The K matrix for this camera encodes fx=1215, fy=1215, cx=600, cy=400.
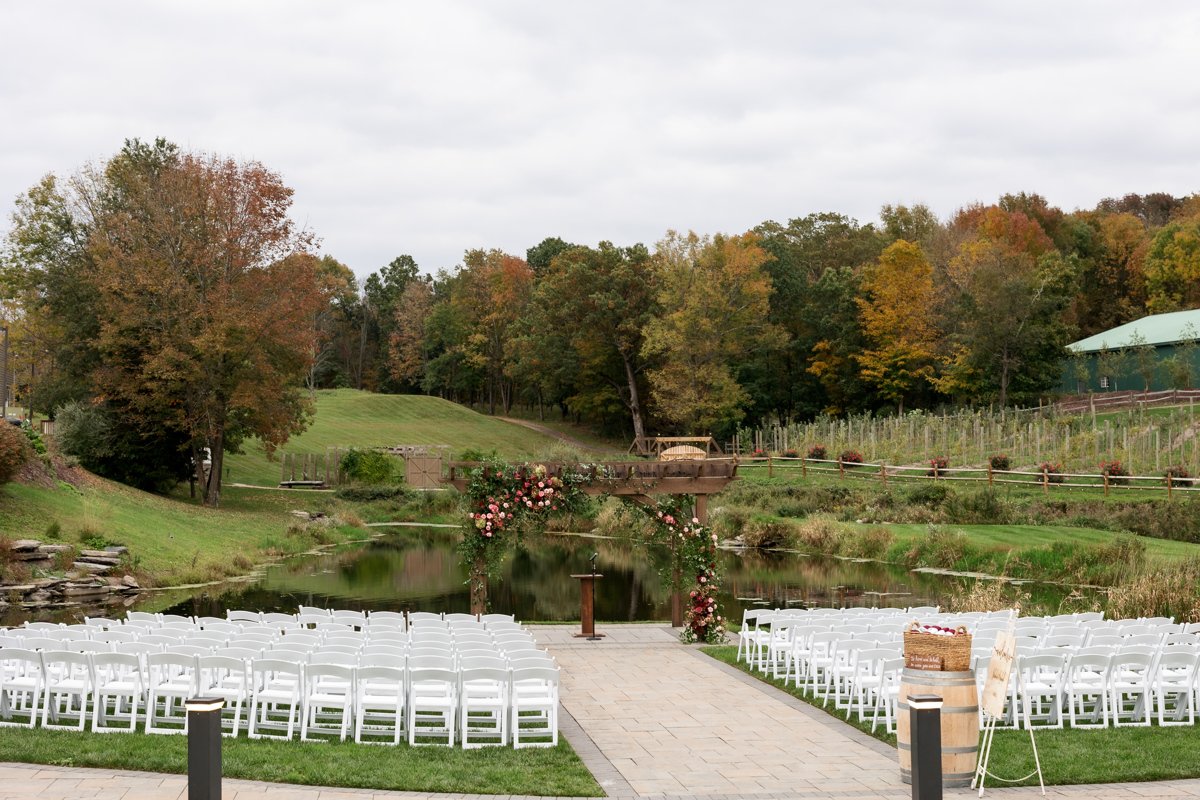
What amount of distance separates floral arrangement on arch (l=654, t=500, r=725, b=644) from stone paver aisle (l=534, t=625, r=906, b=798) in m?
2.20

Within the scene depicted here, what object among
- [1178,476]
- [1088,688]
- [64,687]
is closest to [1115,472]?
[1178,476]

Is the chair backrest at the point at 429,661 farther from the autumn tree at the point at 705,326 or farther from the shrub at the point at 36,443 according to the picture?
the autumn tree at the point at 705,326

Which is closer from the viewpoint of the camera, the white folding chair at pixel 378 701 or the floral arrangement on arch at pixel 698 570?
the white folding chair at pixel 378 701

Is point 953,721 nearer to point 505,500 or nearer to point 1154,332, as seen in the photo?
point 505,500

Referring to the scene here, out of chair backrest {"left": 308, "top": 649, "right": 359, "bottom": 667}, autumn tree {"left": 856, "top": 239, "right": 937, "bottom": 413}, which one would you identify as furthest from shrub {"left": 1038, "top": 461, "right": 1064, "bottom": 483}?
chair backrest {"left": 308, "top": 649, "right": 359, "bottom": 667}

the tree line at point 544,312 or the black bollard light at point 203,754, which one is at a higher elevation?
the tree line at point 544,312

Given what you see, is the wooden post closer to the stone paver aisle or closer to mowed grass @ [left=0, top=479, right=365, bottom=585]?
the stone paver aisle

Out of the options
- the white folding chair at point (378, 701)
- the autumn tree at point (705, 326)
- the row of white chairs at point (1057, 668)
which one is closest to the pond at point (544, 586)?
the row of white chairs at point (1057, 668)

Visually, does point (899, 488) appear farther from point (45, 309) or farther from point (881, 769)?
point (45, 309)

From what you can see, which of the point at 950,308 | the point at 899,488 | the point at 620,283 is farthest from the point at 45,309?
the point at 950,308

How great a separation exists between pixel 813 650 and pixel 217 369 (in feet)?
110

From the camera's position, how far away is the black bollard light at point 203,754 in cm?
683

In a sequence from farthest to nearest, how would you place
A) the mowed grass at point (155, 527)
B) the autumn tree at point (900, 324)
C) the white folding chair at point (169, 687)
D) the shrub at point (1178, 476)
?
the autumn tree at point (900, 324) → the shrub at point (1178, 476) → the mowed grass at point (155, 527) → the white folding chair at point (169, 687)

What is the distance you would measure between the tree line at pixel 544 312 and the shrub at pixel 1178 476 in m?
21.0
